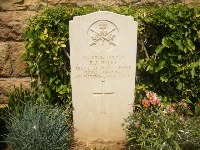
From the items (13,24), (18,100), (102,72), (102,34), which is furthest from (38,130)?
(13,24)

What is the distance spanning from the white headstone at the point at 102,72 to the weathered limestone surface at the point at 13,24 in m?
1.22

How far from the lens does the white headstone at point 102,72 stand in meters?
3.58

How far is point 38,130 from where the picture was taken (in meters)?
3.31

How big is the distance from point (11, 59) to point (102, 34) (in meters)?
A: 1.64

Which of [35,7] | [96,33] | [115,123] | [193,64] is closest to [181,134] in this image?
[115,123]

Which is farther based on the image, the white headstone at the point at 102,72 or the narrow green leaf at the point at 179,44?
the narrow green leaf at the point at 179,44

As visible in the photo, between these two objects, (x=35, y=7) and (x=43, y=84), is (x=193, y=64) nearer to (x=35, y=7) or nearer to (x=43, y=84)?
(x=43, y=84)

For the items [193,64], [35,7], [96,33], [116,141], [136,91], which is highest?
[35,7]

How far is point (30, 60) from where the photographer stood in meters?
4.24

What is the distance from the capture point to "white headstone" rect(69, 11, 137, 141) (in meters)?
3.58

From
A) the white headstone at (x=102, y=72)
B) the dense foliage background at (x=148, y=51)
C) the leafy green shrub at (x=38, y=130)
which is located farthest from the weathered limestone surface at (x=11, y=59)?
the white headstone at (x=102, y=72)

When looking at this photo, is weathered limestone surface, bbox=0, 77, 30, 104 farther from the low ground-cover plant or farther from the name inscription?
the low ground-cover plant

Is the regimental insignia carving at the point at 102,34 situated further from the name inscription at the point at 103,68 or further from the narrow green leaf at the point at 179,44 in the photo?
the narrow green leaf at the point at 179,44

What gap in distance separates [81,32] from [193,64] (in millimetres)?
1474
